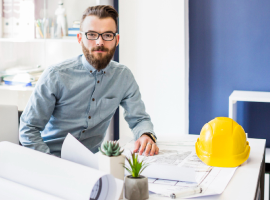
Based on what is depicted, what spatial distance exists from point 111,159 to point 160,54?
2.05 m

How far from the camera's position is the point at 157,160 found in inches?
50.5

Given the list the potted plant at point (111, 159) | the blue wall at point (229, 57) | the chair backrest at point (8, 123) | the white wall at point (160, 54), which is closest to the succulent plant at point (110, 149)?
the potted plant at point (111, 159)

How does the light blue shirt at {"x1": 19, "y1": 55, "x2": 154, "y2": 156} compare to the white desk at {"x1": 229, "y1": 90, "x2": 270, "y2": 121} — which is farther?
the white desk at {"x1": 229, "y1": 90, "x2": 270, "y2": 121}

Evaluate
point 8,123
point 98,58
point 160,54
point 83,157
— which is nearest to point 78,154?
point 83,157

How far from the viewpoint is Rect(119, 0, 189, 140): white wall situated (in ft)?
9.22

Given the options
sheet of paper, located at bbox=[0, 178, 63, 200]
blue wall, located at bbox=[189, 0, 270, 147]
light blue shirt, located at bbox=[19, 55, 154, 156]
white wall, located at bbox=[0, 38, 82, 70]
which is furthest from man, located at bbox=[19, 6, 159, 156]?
white wall, located at bbox=[0, 38, 82, 70]

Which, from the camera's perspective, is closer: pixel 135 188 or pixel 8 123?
pixel 135 188

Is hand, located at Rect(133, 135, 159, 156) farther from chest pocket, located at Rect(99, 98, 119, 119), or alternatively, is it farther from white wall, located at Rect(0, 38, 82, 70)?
white wall, located at Rect(0, 38, 82, 70)

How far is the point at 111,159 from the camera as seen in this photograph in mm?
907

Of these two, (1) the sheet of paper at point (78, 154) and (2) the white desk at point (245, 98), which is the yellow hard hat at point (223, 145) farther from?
(2) the white desk at point (245, 98)

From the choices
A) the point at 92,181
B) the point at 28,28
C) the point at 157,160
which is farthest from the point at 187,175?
the point at 28,28

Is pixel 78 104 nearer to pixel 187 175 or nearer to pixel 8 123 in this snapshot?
pixel 8 123

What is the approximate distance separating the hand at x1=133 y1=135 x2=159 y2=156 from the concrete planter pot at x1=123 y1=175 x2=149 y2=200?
0.41m

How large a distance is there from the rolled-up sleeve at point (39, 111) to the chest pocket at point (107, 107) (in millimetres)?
230
